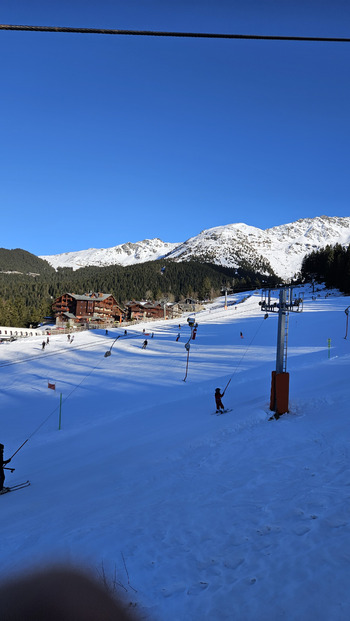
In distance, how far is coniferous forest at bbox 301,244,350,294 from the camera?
89.0 m

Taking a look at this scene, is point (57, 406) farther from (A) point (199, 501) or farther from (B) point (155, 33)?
(B) point (155, 33)

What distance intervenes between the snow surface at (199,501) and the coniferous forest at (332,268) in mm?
79901

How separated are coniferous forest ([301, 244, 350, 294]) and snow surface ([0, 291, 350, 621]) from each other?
79901 mm

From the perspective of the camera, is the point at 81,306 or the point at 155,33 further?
the point at 81,306

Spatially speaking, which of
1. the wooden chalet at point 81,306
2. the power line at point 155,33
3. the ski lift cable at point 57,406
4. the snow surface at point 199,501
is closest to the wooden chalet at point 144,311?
the wooden chalet at point 81,306

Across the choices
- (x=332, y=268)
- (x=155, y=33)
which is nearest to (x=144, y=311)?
(x=332, y=268)

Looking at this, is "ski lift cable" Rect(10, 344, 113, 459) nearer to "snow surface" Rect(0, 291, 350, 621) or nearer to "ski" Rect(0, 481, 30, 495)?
"snow surface" Rect(0, 291, 350, 621)

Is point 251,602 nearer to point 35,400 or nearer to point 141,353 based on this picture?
point 35,400

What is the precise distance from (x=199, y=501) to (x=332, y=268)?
103260 millimetres

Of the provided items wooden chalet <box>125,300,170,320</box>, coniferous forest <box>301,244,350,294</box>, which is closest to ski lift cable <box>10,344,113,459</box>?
coniferous forest <box>301,244,350,294</box>

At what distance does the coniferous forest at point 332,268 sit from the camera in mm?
88963

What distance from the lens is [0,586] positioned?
4715mm

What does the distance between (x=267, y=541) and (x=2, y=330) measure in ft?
236

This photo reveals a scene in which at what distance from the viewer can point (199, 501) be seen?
6.50m
